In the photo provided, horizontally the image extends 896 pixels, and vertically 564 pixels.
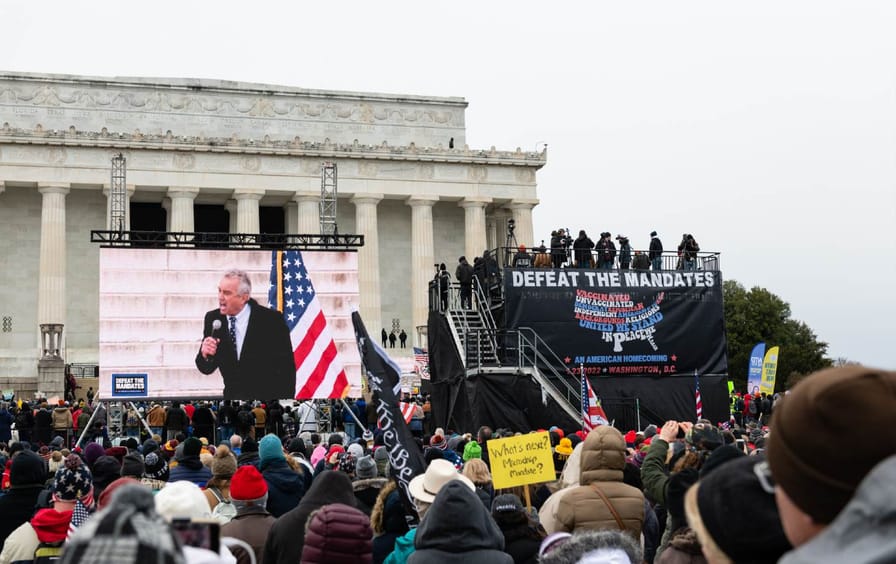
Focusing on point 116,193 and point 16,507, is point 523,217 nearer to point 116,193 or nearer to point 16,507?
point 116,193

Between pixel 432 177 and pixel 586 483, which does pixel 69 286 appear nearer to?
pixel 432 177

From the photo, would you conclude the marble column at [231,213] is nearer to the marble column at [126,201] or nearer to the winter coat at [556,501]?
the marble column at [126,201]

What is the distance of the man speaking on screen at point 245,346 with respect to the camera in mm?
25281

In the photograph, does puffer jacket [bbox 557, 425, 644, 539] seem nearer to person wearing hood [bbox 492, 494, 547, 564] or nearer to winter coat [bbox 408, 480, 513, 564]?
person wearing hood [bbox 492, 494, 547, 564]

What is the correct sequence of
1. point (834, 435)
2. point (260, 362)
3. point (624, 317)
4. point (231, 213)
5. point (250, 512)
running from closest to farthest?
point (834, 435)
point (250, 512)
point (260, 362)
point (624, 317)
point (231, 213)

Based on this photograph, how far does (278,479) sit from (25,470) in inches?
78.1

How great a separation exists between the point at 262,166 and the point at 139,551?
60676 mm

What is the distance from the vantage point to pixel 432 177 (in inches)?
2569

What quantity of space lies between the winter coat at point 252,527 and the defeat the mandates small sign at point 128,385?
1869cm

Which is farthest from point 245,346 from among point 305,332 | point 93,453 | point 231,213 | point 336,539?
point 231,213

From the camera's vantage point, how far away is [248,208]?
205 feet

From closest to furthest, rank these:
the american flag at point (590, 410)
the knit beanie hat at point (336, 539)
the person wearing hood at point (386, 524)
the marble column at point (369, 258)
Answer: the knit beanie hat at point (336, 539)
the person wearing hood at point (386, 524)
the american flag at point (590, 410)
the marble column at point (369, 258)

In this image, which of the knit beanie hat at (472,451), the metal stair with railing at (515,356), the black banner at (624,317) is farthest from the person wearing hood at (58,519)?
the black banner at (624,317)

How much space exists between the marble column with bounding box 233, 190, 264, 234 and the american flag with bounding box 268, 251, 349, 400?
120ft
